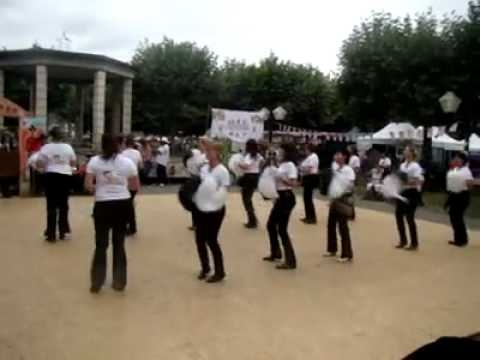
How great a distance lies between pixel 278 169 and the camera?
862 cm

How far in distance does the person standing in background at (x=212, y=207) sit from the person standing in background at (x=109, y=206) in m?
0.86

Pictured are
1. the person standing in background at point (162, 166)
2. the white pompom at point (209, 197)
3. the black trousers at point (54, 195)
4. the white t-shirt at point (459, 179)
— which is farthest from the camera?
the person standing in background at point (162, 166)

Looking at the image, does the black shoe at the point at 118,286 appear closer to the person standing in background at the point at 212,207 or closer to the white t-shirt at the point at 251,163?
the person standing in background at the point at 212,207

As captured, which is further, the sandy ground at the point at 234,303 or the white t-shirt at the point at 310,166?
the white t-shirt at the point at 310,166

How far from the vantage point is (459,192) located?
423 inches

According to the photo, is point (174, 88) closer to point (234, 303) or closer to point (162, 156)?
point (162, 156)

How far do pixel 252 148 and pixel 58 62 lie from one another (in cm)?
1674

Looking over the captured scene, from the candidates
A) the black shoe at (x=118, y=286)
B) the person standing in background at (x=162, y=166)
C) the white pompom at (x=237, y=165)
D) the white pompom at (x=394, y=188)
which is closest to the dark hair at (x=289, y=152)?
the white pompom at (x=394, y=188)

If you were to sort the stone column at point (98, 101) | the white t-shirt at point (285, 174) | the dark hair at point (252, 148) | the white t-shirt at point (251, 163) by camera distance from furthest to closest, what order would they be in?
the stone column at point (98, 101)
the white t-shirt at point (251, 163)
the dark hair at point (252, 148)
the white t-shirt at point (285, 174)

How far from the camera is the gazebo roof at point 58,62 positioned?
26000 mm

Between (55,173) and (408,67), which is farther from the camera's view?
(408,67)

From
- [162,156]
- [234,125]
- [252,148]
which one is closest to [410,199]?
[252,148]

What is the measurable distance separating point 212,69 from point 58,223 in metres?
33.5

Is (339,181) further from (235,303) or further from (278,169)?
(235,303)
